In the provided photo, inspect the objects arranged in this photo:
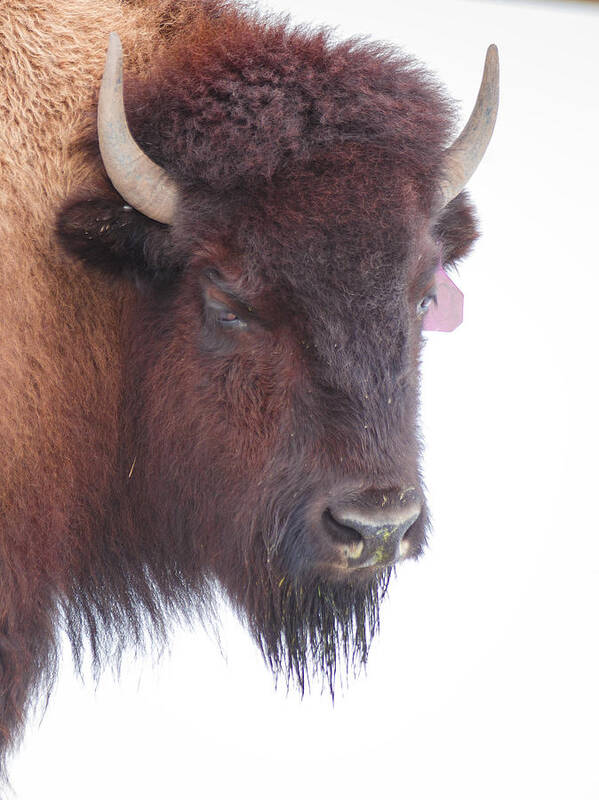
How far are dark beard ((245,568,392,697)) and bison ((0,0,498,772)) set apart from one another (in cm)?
1

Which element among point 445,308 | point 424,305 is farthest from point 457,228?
point 424,305

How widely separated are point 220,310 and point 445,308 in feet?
3.61

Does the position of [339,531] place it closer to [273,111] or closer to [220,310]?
[220,310]

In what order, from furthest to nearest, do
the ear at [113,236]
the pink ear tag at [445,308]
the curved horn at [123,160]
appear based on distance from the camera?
the pink ear tag at [445,308] < the ear at [113,236] < the curved horn at [123,160]

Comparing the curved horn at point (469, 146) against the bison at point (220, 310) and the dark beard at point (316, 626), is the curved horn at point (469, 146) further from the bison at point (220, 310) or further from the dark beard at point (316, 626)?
the dark beard at point (316, 626)

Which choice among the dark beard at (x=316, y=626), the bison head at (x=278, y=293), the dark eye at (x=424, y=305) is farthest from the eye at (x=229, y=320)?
the dark beard at (x=316, y=626)

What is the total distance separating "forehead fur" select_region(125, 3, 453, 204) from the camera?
2.97 m

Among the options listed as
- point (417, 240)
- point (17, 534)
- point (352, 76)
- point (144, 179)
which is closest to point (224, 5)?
point (352, 76)

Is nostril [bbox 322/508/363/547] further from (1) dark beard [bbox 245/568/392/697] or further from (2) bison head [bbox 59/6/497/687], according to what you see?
(1) dark beard [bbox 245/568/392/697]

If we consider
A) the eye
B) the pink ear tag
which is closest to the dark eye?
the pink ear tag

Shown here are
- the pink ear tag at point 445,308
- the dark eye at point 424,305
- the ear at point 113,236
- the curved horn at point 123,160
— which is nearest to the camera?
the curved horn at point 123,160

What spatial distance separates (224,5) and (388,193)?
1.17 m

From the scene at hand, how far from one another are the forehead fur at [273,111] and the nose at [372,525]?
0.99 metres

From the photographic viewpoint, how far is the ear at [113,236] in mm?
3049
